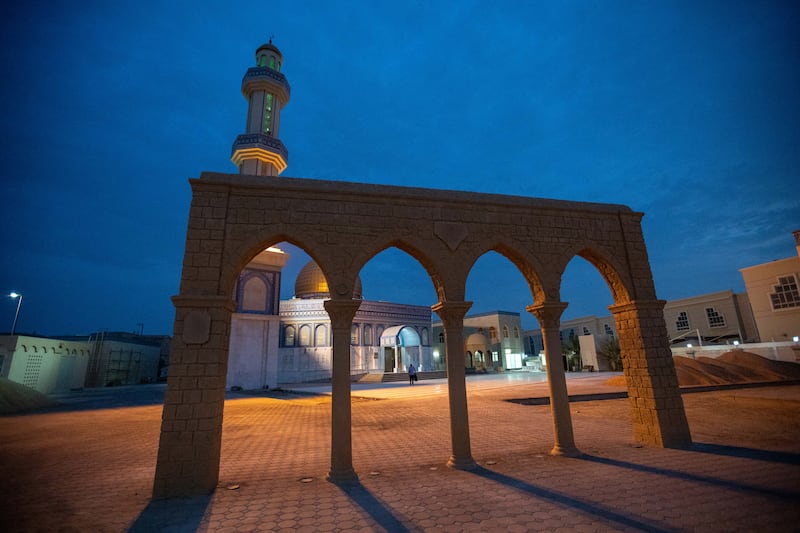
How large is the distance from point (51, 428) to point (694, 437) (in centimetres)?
1650

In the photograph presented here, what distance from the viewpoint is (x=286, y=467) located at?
6.42 metres

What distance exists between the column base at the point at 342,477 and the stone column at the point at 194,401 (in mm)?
1694

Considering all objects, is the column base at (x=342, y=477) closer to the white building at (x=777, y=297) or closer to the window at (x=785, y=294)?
the white building at (x=777, y=297)

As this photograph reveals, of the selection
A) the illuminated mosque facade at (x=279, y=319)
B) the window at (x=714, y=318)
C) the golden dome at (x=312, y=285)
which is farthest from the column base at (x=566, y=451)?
the window at (x=714, y=318)

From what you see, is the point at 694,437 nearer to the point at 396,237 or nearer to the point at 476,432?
the point at 476,432

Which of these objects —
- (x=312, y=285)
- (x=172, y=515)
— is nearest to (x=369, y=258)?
(x=172, y=515)

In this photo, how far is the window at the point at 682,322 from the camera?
3114cm

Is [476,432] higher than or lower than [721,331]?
lower

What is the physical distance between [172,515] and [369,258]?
4.54 m

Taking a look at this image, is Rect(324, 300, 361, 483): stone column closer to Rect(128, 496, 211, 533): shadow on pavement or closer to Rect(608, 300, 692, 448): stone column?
Rect(128, 496, 211, 533): shadow on pavement

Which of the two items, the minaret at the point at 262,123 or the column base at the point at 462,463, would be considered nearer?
the column base at the point at 462,463

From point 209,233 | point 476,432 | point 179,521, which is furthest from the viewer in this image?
point 476,432

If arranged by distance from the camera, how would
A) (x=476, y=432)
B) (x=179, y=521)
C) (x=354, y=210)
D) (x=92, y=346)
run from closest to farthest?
(x=179, y=521), (x=354, y=210), (x=476, y=432), (x=92, y=346)

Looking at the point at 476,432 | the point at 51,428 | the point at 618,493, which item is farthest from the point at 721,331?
the point at 51,428
